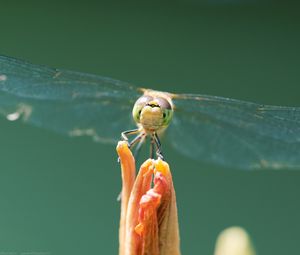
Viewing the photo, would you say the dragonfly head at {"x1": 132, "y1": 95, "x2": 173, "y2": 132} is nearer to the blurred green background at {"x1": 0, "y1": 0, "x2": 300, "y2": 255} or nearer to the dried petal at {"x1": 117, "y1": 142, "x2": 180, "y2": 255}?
the dried petal at {"x1": 117, "y1": 142, "x2": 180, "y2": 255}

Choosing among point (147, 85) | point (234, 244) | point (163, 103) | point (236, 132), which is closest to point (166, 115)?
point (163, 103)

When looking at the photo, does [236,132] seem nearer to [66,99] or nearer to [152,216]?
[66,99]

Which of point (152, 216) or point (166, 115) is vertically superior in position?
point (166, 115)

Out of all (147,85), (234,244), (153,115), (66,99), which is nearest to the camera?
A: (234,244)

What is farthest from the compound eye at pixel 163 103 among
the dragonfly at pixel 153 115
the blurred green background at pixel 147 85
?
the blurred green background at pixel 147 85

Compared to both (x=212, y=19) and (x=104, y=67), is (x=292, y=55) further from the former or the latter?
(x=104, y=67)
